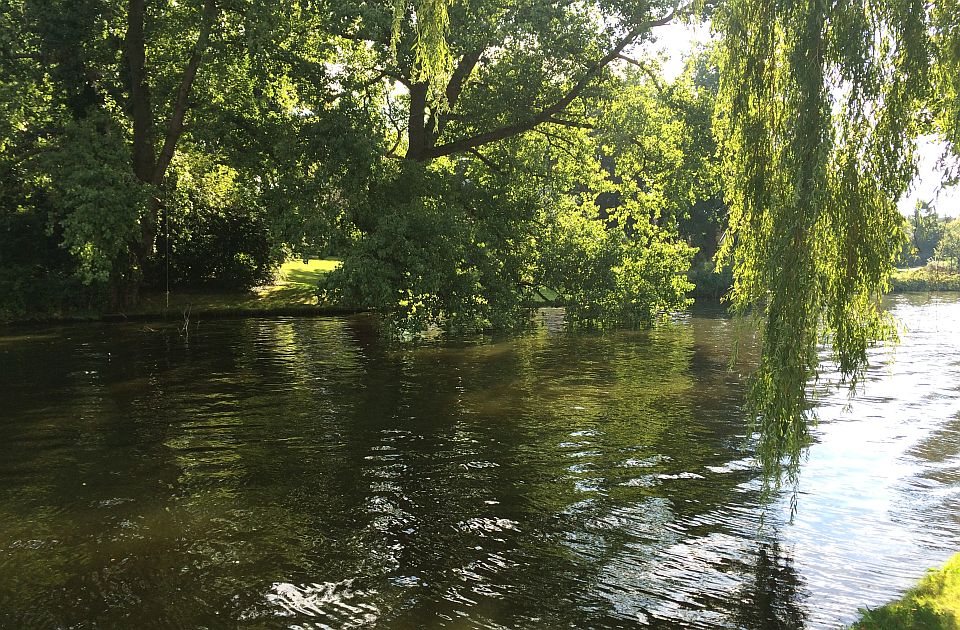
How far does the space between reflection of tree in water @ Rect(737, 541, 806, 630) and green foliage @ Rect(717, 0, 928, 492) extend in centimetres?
82

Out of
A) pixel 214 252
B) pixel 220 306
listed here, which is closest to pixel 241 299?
pixel 220 306

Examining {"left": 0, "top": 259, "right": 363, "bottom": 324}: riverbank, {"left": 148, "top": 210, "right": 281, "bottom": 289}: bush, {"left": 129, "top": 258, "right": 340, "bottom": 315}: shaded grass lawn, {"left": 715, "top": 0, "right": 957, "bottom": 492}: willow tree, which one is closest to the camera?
{"left": 715, "top": 0, "right": 957, "bottom": 492}: willow tree

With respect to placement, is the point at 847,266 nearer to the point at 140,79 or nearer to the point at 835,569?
the point at 835,569

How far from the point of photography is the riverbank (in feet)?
90.1

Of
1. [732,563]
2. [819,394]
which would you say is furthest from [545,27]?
[732,563]

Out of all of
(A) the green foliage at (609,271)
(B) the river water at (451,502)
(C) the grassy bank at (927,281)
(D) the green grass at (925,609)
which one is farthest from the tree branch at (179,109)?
(C) the grassy bank at (927,281)

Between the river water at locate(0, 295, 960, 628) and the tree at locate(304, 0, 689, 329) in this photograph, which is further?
the tree at locate(304, 0, 689, 329)

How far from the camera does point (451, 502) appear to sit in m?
8.62

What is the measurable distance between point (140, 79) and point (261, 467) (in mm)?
20745

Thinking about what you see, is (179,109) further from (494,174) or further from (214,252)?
(494,174)

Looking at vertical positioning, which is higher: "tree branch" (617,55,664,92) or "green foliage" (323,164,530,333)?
"tree branch" (617,55,664,92)

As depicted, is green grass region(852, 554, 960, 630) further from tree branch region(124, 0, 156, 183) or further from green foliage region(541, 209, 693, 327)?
tree branch region(124, 0, 156, 183)

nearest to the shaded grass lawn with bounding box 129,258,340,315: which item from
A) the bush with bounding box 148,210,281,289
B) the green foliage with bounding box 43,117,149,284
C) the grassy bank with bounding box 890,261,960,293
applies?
the bush with bounding box 148,210,281,289

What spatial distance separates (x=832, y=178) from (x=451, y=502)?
5.42 metres
